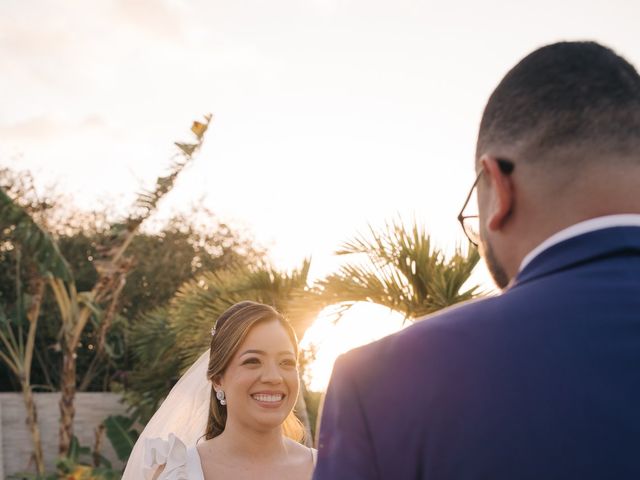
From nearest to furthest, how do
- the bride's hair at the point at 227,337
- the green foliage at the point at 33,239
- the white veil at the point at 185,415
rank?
the bride's hair at the point at 227,337 < the white veil at the point at 185,415 < the green foliage at the point at 33,239

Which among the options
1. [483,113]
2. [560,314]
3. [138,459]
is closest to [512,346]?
[560,314]

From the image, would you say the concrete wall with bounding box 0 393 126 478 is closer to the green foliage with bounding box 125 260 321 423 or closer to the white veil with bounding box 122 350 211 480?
the green foliage with bounding box 125 260 321 423

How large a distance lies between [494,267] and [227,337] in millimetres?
3395

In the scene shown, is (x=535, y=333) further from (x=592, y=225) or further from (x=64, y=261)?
(x=64, y=261)

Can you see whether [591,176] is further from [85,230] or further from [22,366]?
[85,230]

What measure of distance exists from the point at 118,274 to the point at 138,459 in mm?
8611

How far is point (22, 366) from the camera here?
15.4 metres

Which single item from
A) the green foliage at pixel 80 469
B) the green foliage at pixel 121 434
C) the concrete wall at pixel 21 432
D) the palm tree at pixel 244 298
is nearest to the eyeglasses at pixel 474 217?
the palm tree at pixel 244 298

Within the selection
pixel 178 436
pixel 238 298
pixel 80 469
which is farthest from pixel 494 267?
pixel 80 469

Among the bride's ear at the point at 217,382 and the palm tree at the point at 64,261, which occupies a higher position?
the palm tree at the point at 64,261

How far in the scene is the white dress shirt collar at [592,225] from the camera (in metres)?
1.01

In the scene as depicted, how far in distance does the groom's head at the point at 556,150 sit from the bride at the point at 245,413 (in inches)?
128

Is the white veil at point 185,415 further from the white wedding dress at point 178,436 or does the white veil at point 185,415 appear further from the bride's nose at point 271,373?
the bride's nose at point 271,373

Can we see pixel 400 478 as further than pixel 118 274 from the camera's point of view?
No
